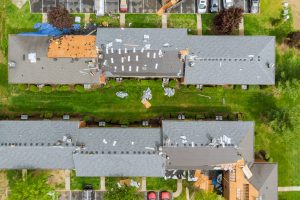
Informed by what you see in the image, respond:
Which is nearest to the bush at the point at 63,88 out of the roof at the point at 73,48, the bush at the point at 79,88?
the bush at the point at 79,88

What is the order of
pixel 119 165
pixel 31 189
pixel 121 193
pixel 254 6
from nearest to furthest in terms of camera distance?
pixel 31 189
pixel 121 193
pixel 119 165
pixel 254 6

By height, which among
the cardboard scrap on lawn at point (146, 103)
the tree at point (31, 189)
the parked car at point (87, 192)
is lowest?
the parked car at point (87, 192)

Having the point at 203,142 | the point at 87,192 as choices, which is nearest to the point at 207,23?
the point at 203,142

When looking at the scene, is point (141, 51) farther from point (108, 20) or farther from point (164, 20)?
point (108, 20)

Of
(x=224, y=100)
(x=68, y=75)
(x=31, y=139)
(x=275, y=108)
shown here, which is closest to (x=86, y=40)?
(x=68, y=75)

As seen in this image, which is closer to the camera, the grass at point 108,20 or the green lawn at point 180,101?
the green lawn at point 180,101

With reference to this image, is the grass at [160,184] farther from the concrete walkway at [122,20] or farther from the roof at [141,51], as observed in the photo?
the concrete walkway at [122,20]

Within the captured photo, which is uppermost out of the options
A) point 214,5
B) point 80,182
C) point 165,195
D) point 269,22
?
point 214,5

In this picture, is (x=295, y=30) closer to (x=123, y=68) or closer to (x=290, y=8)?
(x=290, y=8)

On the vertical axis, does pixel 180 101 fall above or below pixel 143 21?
below
